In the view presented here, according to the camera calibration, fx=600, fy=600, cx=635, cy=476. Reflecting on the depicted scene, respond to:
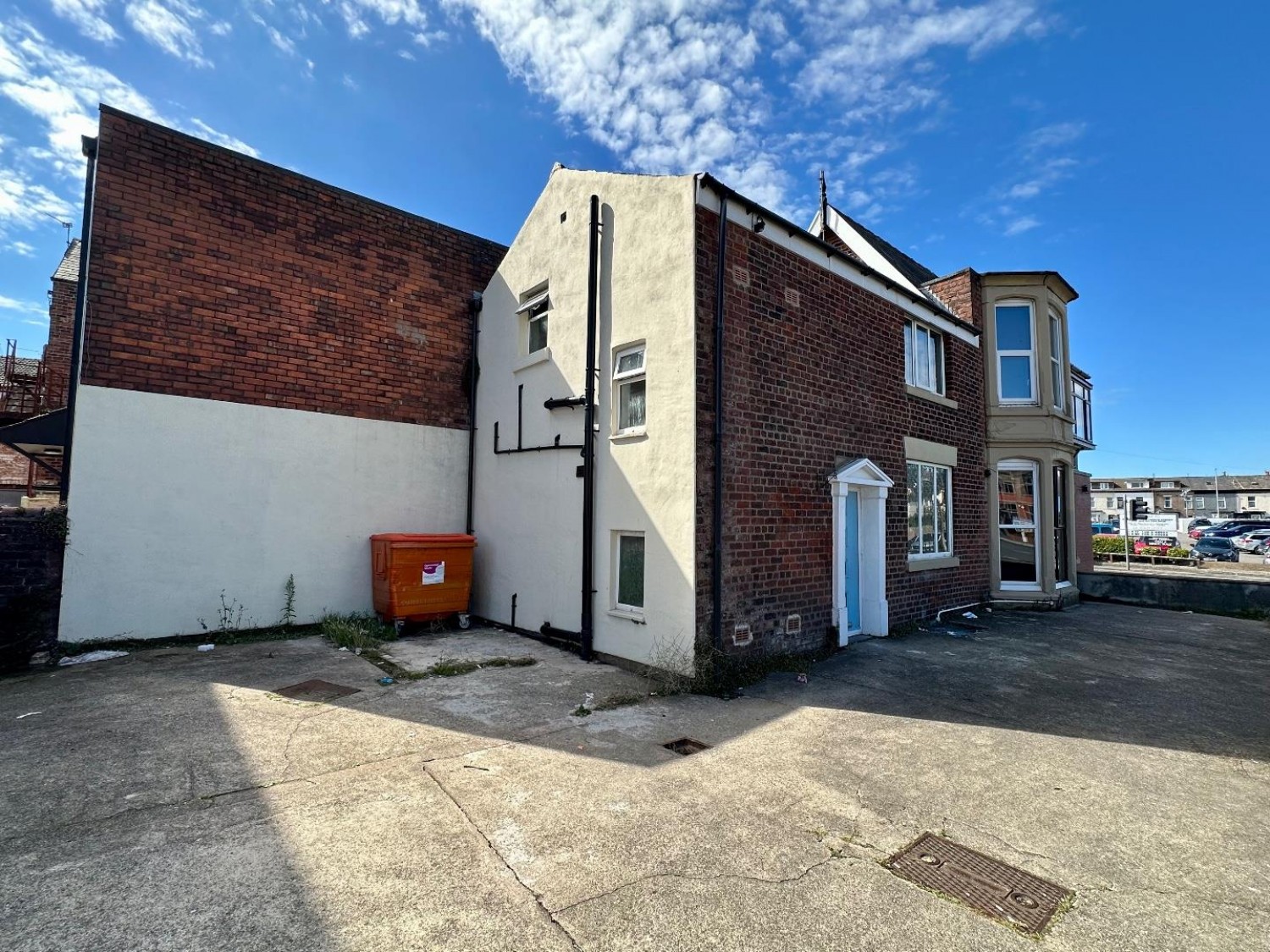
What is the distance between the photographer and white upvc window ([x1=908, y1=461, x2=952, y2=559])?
1031cm

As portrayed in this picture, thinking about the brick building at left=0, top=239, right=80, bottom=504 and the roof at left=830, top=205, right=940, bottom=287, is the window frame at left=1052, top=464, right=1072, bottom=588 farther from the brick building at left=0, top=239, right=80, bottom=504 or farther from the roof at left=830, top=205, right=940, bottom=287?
the brick building at left=0, top=239, right=80, bottom=504

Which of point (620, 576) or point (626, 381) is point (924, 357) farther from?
point (620, 576)

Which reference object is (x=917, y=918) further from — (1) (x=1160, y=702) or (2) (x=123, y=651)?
(2) (x=123, y=651)

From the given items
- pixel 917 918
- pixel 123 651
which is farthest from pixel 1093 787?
pixel 123 651

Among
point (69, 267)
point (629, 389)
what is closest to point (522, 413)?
point (629, 389)

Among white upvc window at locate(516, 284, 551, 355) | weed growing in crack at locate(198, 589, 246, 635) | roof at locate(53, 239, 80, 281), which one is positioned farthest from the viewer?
roof at locate(53, 239, 80, 281)

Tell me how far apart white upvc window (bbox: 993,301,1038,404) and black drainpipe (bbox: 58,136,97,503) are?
15630 millimetres

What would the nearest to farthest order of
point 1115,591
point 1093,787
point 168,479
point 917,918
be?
point 917,918 < point 1093,787 < point 168,479 < point 1115,591

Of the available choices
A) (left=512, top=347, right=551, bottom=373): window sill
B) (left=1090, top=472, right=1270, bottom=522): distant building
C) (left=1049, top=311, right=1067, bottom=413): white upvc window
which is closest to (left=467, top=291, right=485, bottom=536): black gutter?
(left=512, top=347, right=551, bottom=373): window sill

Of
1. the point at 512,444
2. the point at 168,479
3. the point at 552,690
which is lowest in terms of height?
the point at 552,690

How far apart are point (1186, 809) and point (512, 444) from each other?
8.53 meters

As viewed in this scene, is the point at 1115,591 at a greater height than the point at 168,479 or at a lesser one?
lesser

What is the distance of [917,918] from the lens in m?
2.82

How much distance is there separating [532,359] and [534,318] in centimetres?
91
